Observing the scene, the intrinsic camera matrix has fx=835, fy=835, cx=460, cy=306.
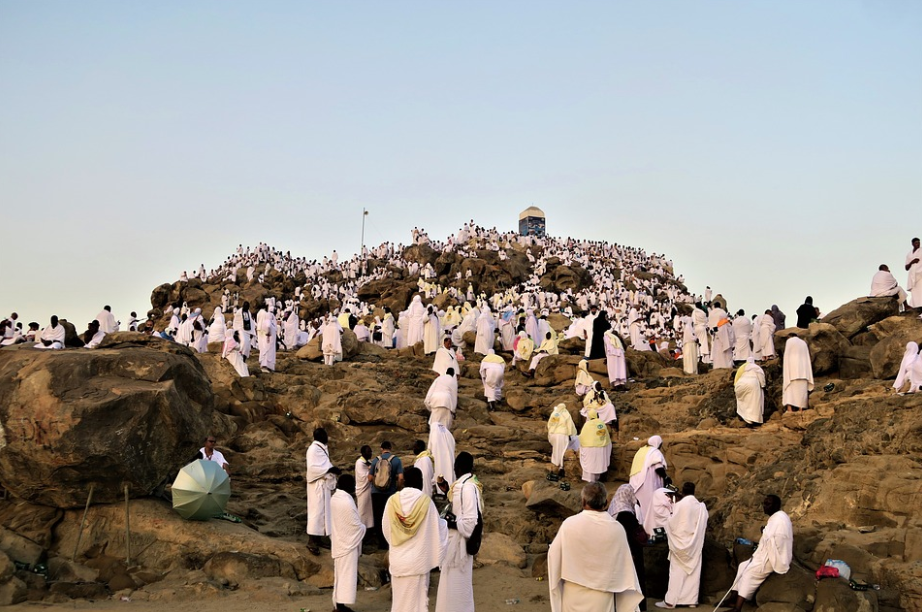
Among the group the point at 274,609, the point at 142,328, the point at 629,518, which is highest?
the point at 142,328

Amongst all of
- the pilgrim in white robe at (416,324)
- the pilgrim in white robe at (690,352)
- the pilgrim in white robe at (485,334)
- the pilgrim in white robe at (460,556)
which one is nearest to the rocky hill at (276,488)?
the pilgrim in white robe at (460,556)

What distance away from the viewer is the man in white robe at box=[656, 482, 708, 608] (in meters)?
8.86

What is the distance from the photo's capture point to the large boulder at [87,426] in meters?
9.15

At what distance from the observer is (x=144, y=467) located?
9555mm

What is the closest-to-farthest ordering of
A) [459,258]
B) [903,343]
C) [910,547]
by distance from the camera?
1. [910,547]
2. [903,343]
3. [459,258]

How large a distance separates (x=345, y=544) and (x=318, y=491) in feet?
5.65

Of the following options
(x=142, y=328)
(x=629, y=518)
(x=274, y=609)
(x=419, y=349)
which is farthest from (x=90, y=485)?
(x=419, y=349)

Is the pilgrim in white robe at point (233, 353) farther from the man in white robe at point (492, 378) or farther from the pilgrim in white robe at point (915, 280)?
the pilgrim in white robe at point (915, 280)

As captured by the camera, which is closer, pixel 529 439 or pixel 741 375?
pixel 741 375

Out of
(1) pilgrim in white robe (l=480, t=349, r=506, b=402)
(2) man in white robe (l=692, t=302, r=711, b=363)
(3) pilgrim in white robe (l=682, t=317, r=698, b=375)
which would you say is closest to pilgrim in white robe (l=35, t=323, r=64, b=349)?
(1) pilgrim in white robe (l=480, t=349, r=506, b=402)

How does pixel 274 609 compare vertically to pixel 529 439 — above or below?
below

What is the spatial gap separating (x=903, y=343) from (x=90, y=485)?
12.5m

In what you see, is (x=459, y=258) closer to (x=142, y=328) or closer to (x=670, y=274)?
(x=670, y=274)

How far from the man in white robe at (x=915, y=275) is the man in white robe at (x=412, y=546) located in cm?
1436
